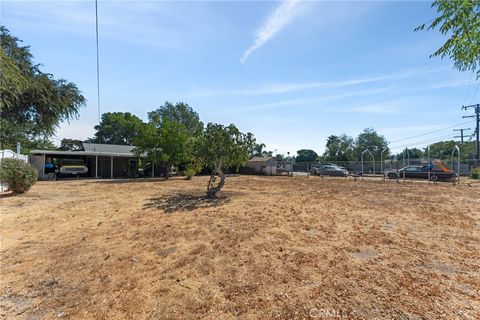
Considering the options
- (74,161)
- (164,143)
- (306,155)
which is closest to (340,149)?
(306,155)

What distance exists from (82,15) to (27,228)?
528 cm

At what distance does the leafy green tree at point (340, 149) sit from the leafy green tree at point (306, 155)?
420 inches

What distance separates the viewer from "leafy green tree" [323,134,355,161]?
53.3 m

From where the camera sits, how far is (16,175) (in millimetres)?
10664

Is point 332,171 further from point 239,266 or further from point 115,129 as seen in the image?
point 115,129

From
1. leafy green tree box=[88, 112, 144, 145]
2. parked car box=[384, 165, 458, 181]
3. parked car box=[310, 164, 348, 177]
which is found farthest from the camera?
leafy green tree box=[88, 112, 144, 145]

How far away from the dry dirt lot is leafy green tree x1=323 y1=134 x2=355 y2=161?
48.5m

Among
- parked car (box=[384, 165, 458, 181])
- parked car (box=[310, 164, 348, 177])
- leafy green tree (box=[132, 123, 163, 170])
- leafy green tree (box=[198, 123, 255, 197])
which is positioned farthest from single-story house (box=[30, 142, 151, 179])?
parked car (box=[384, 165, 458, 181])

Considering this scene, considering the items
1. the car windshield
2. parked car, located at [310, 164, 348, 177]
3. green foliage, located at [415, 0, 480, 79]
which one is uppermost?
green foliage, located at [415, 0, 480, 79]

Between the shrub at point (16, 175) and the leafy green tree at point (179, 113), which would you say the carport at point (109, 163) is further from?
the leafy green tree at point (179, 113)

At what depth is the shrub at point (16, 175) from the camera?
34.2 ft

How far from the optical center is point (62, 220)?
675cm

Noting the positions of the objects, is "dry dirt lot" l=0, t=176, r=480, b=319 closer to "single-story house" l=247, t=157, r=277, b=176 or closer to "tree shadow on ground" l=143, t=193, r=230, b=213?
"tree shadow on ground" l=143, t=193, r=230, b=213

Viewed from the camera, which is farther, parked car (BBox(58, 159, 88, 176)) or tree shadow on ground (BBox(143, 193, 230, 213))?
parked car (BBox(58, 159, 88, 176))
